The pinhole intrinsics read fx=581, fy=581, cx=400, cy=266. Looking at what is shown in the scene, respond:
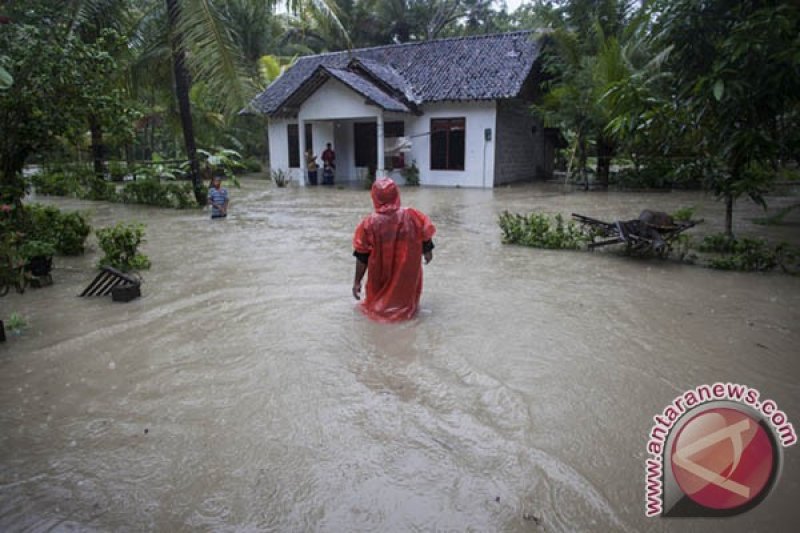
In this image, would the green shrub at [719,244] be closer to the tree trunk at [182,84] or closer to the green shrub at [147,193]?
the tree trunk at [182,84]

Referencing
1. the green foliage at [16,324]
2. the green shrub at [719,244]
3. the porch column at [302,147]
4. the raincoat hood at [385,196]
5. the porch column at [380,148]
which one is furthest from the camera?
the porch column at [302,147]

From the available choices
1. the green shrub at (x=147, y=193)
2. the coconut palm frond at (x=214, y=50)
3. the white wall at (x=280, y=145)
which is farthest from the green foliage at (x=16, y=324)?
the white wall at (x=280, y=145)

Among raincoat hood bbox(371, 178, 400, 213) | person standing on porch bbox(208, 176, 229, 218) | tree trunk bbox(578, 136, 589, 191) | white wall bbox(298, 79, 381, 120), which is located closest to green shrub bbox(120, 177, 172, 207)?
person standing on porch bbox(208, 176, 229, 218)

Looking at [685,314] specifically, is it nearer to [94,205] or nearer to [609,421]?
[609,421]

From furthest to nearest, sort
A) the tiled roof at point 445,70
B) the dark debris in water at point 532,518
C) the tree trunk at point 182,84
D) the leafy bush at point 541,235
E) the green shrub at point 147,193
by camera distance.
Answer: the tiled roof at point 445,70 < the green shrub at point 147,193 < the tree trunk at point 182,84 < the leafy bush at point 541,235 < the dark debris in water at point 532,518

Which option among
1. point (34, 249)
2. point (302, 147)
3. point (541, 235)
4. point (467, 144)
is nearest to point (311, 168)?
point (302, 147)

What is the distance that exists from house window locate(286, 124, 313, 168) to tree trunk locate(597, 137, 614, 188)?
424 inches

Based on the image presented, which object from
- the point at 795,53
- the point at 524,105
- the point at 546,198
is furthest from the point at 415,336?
the point at 524,105

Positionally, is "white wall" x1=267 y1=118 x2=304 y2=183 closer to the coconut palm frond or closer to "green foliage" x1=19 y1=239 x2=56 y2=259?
the coconut palm frond

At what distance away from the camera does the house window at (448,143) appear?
65.7ft

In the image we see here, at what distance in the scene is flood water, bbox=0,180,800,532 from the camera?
2910 millimetres

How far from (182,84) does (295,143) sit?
985 cm

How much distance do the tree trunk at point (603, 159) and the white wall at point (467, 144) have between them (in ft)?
11.3

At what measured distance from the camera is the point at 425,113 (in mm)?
20328
